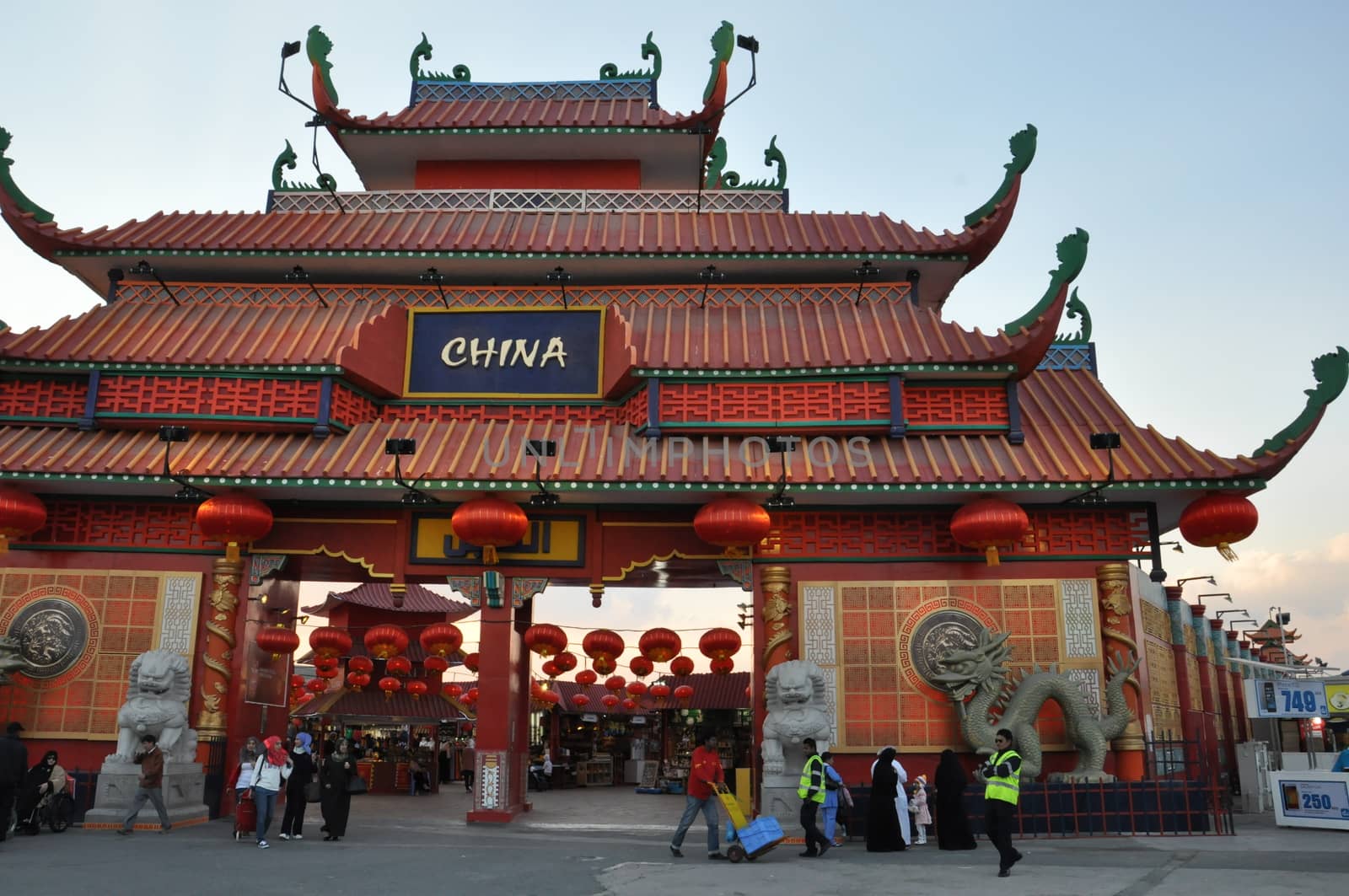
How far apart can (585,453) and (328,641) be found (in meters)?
8.16

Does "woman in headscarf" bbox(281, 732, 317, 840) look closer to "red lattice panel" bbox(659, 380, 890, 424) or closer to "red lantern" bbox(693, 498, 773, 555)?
"red lantern" bbox(693, 498, 773, 555)

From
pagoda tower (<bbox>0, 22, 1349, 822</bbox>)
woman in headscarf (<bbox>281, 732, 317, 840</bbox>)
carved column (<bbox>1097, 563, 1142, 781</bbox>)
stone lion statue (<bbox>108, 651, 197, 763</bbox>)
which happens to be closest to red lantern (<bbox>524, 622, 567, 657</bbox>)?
pagoda tower (<bbox>0, 22, 1349, 822</bbox>)

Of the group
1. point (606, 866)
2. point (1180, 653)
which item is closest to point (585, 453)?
point (606, 866)

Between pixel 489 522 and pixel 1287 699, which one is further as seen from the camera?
pixel 1287 699

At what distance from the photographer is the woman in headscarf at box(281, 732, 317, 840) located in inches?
543

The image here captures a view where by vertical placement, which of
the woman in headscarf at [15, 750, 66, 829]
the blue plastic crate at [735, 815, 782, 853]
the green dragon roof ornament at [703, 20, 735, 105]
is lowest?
the blue plastic crate at [735, 815, 782, 853]

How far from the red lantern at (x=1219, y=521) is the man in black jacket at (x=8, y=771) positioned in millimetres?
15702

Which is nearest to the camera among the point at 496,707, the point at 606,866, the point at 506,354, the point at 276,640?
the point at 606,866

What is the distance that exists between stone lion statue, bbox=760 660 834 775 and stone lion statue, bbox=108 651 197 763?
8.26 m

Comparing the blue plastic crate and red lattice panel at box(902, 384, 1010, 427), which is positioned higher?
red lattice panel at box(902, 384, 1010, 427)

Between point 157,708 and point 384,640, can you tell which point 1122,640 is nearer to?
point 157,708

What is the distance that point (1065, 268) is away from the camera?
15.9 meters

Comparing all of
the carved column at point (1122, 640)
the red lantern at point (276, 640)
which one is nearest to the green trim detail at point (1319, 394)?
the carved column at point (1122, 640)

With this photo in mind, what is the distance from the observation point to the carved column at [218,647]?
16.0 metres
